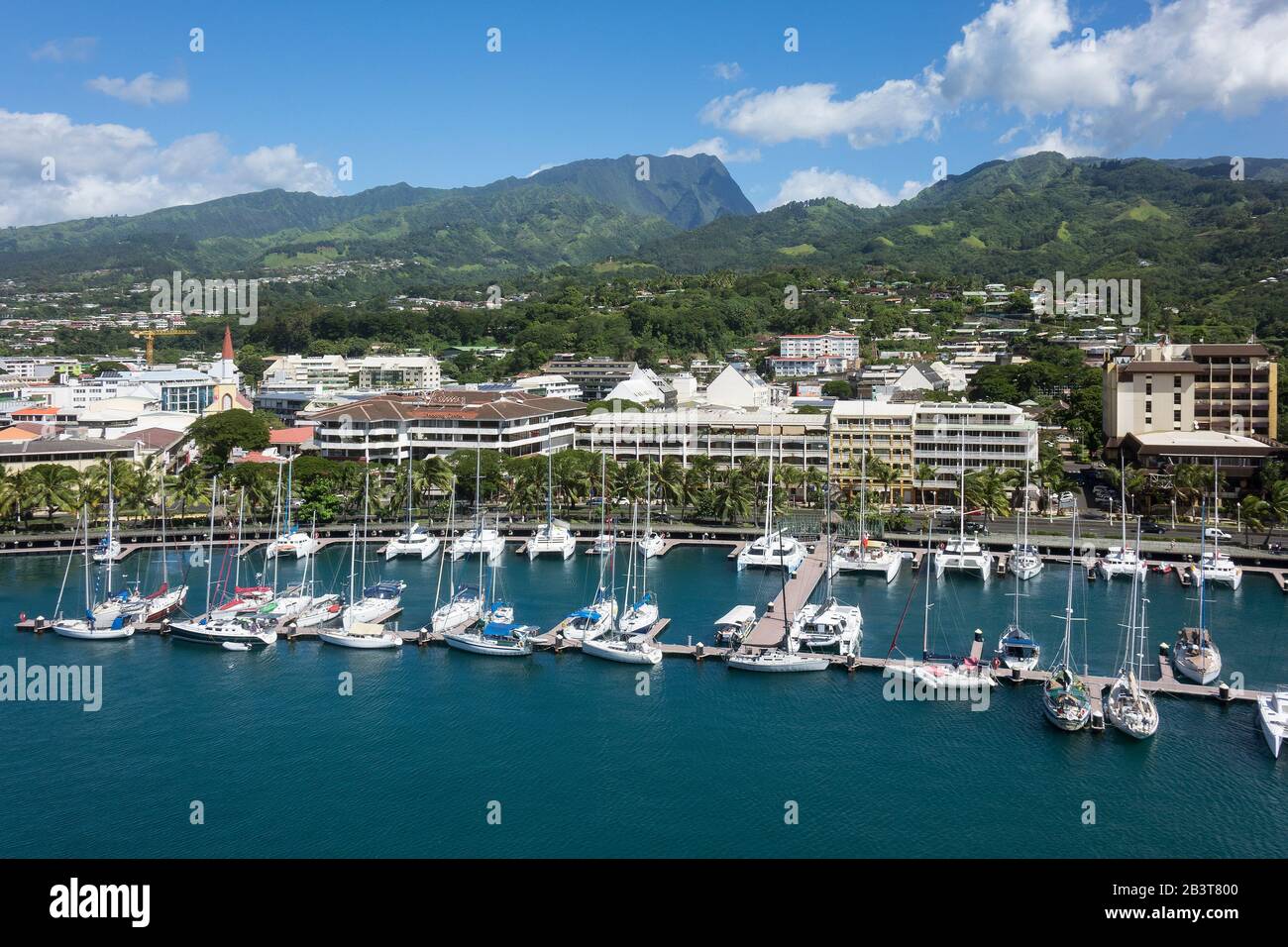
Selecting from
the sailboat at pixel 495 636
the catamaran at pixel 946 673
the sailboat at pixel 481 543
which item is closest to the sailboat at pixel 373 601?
the sailboat at pixel 495 636

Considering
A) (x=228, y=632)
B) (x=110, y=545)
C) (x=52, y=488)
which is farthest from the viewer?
(x=52, y=488)

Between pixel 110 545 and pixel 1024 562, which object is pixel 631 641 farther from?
pixel 110 545

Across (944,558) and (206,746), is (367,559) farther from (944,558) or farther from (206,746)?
(944,558)

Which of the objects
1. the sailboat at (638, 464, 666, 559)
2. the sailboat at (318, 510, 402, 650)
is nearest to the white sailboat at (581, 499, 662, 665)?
the sailboat at (318, 510, 402, 650)

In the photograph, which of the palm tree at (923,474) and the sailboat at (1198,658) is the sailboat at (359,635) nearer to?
the sailboat at (1198,658)

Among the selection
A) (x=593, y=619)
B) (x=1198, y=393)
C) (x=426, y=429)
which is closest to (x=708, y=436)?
(x=426, y=429)
